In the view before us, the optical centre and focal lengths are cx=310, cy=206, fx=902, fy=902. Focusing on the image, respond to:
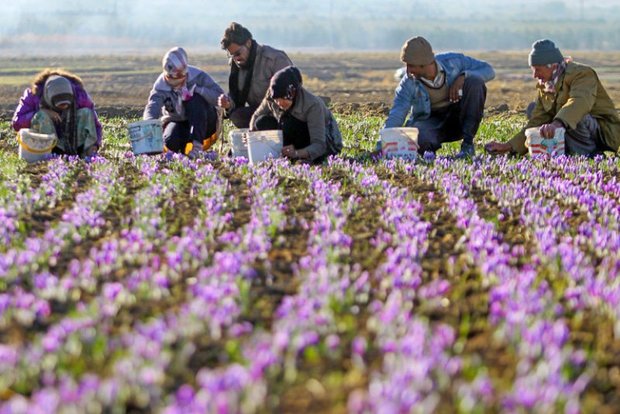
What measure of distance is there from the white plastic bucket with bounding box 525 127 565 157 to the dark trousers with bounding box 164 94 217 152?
375 centimetres

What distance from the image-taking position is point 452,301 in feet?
14.2

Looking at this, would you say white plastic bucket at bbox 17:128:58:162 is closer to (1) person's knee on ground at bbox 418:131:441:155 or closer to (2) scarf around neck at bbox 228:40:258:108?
(2) scarf around neck at bbox 228:40:258:108

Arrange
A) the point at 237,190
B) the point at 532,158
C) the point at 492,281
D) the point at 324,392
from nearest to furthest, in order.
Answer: the point at 324,392, the point at 492,281, the point at 237,190, the point at 532,158

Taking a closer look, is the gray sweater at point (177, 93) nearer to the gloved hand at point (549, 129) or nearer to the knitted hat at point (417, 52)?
the knitted hat at point (417, 52)

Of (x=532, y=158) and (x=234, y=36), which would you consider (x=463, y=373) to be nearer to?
(x=532, y=158)

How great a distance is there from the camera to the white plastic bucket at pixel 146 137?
10.1 m

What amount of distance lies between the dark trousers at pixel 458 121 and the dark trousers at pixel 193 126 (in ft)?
8.14

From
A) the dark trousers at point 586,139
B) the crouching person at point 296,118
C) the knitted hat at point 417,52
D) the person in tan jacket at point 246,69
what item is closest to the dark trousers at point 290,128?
the crouching person at point 296,118

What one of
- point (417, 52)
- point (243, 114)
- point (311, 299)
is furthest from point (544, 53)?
point (311, 299)

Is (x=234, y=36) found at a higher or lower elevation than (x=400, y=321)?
higher

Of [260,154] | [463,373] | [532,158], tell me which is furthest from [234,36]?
[463,373]

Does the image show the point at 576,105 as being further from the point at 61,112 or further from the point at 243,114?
the point at 61,112

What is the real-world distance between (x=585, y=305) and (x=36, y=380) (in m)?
2.47

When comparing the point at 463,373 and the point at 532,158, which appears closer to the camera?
the point at 463,373
